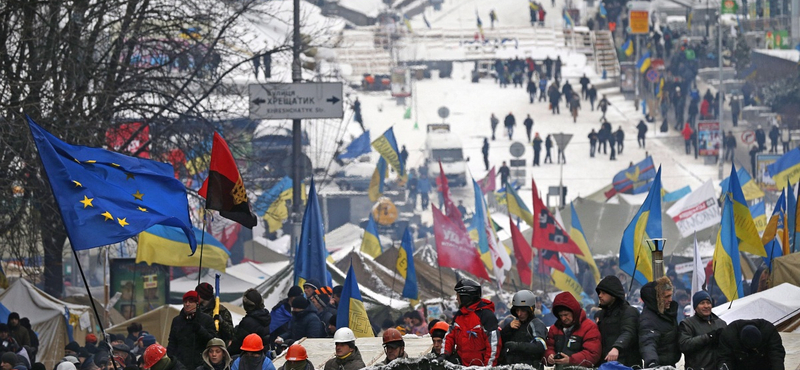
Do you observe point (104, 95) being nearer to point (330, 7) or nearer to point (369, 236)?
point (369, 236)

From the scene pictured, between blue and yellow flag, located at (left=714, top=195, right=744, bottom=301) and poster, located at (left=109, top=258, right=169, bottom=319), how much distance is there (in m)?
7.17

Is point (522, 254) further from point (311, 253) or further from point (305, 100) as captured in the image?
point (311, 253)

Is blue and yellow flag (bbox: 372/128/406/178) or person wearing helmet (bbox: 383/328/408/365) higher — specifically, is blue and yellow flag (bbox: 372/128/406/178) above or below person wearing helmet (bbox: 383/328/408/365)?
below

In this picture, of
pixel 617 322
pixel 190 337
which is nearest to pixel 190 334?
pixel 190 337

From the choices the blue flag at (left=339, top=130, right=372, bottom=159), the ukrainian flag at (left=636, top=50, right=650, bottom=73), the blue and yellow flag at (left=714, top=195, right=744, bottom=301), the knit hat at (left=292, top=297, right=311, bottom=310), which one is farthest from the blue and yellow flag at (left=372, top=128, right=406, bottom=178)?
the ukrainian flag at (left=636, top=50, right=650, bottom=73)

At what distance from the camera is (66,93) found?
17.9 metres

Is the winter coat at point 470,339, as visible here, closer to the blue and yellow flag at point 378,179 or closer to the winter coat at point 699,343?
the winter coat at point 699,343

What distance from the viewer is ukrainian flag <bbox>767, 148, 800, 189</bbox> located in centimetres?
2895

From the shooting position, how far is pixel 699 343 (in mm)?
9734

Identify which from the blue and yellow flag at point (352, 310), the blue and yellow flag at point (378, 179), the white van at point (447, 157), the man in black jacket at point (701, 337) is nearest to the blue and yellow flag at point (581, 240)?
the blue and yellow flag at point (352, 310)

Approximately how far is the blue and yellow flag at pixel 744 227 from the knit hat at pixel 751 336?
826 centimetres

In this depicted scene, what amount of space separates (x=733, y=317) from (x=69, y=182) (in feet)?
20.2

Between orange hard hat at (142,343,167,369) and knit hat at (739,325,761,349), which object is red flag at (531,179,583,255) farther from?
knit hat at (739,325,761,349)

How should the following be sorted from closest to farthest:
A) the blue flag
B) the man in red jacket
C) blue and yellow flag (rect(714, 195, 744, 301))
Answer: the man in red jacket → blue and yellow flag (rect(714, 195, 744, 301)) → the blue flag
